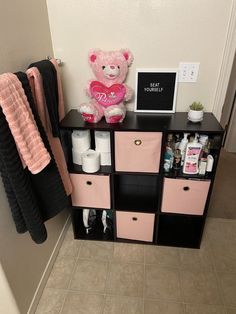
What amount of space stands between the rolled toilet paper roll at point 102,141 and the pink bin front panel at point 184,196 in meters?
0.40

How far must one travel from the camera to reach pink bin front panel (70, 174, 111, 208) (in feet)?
4.76

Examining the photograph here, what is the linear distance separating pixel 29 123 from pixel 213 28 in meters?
1.10

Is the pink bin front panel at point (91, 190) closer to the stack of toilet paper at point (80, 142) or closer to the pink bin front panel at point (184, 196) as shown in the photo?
the stack of toilet paper at point (80, 142)

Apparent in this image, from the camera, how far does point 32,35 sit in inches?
47.5

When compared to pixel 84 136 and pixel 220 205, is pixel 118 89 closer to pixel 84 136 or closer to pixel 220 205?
pixel 84 136

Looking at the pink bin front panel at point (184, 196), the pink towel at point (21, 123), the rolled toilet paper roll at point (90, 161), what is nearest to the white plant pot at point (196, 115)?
the pink bin front panel at point (184, 196)

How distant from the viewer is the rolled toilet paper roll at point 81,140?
1.41 m

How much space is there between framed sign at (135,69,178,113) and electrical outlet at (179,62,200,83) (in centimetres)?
4

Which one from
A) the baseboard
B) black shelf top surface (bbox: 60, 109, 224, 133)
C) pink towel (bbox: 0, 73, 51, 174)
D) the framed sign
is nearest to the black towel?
black shelf top surface (bbox: 60, 109, 224, 133)

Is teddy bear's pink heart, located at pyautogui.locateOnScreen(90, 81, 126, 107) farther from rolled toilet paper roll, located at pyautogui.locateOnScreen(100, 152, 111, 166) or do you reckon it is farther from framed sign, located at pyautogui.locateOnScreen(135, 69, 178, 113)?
rolled toilet paper roll, located at pyautogui.locateOnScreen(100, 152, 111, 166)

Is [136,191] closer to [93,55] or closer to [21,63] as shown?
[93,55]

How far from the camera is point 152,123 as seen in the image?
4.39 feet

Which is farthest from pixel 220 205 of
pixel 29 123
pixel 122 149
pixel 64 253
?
pixel 29 123

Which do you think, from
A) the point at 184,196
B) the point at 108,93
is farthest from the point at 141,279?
the point at 108,93
